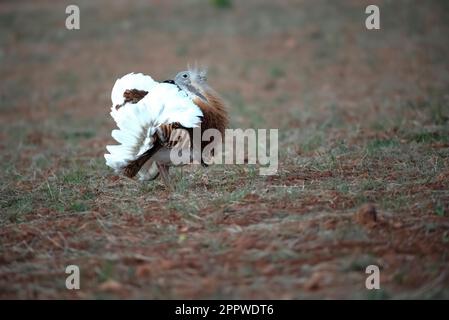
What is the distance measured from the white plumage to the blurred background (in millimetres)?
461

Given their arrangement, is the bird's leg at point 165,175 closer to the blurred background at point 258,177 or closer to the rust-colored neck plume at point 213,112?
the blurred background at point 258,177

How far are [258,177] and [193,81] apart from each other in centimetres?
111

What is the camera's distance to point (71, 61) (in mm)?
14727

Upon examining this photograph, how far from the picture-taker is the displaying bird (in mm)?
4793

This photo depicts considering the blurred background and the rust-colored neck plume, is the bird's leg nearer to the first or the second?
the blurred background

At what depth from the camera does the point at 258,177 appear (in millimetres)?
5688

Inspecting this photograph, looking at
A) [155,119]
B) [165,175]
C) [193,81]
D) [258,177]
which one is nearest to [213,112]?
[193,81]

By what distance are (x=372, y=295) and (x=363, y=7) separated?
45.1ft

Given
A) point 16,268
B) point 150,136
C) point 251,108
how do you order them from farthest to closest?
point 251,108
point 150,136
point 16,268

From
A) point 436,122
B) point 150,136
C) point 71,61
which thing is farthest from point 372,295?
point 71,61

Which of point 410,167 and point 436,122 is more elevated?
point 436,122

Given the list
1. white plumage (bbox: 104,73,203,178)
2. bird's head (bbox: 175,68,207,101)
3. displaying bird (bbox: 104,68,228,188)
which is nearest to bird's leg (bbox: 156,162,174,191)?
displaying bird (bbox: 104,68,228,188)

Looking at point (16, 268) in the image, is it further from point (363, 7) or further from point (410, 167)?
point (363, 7)

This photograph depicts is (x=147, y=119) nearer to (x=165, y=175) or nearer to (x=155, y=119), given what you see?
(x=155, y=119)
